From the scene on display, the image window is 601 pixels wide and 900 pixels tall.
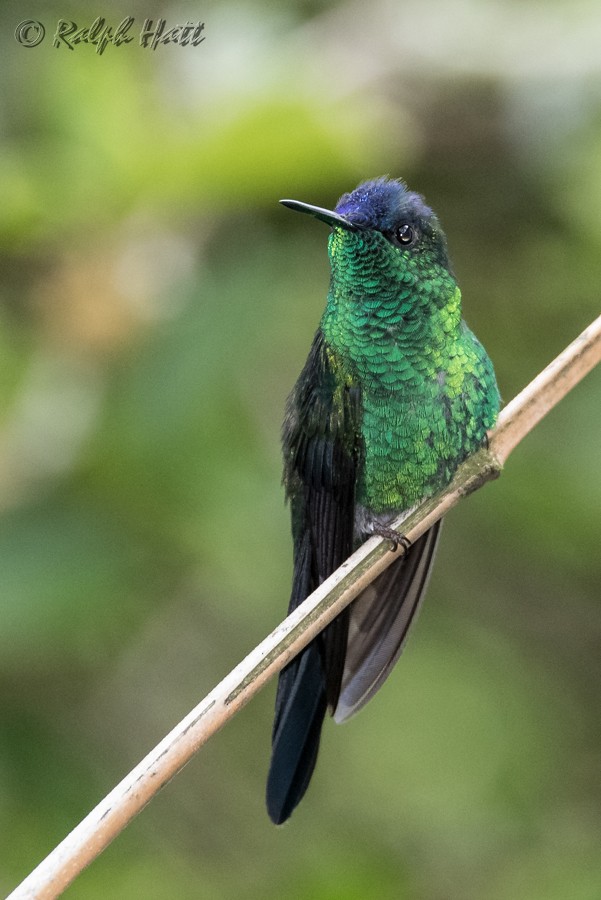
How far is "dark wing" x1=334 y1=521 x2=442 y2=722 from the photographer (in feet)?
8.09

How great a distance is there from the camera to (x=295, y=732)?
248cm

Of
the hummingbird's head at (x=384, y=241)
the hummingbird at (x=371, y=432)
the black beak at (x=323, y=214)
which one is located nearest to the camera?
the black beak at (x=323, y=214)

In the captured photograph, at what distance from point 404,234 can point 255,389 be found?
3.71 feet

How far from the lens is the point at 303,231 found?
3352mm

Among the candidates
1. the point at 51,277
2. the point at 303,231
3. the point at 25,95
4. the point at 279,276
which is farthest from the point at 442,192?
the point at 51,277

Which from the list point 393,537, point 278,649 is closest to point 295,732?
point 393,537

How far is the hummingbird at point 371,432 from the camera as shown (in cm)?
223

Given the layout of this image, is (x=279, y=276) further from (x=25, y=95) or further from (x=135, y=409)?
(x=25, y=95)

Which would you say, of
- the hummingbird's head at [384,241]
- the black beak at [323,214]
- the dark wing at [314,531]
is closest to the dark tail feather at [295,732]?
the dark wing at [314,531]

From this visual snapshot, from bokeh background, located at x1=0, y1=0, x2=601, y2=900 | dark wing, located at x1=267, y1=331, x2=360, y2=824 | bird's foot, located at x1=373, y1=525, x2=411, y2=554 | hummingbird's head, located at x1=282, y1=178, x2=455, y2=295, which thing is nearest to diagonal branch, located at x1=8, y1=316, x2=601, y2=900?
bird's foot, located at x1=373, y1=525, x2=411, y2=554

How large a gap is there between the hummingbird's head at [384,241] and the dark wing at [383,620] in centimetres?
63

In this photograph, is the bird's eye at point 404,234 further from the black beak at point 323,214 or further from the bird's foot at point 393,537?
the bird's foot at point 393,537

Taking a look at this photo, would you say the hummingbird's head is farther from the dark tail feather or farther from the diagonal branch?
the dark tail feather

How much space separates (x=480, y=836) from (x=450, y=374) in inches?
62.1
